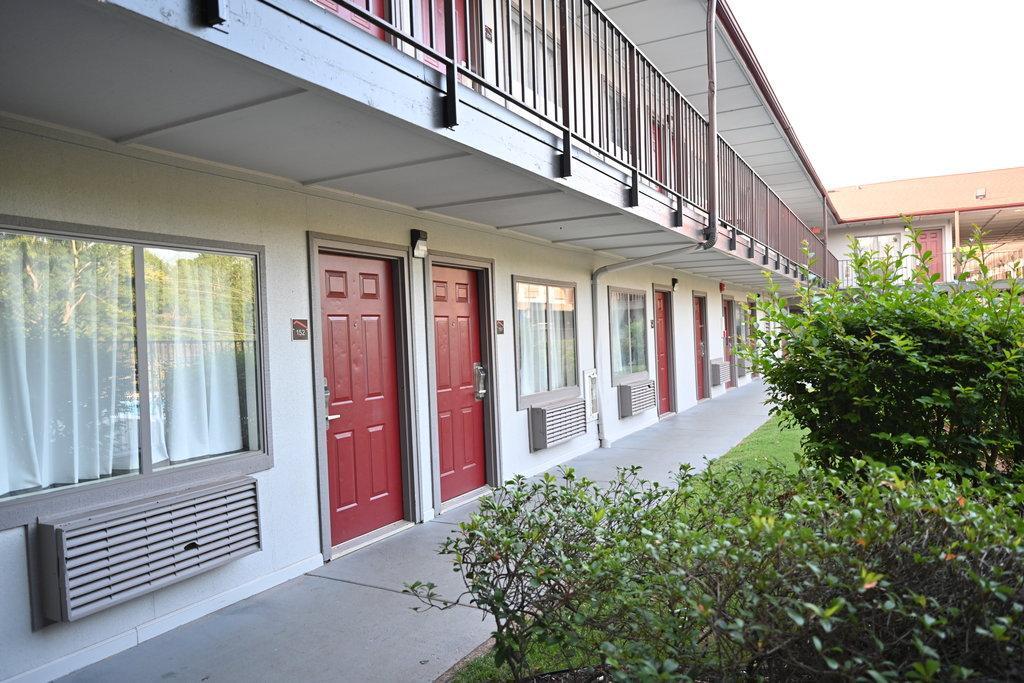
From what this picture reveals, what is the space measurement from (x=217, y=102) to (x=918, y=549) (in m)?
3.14

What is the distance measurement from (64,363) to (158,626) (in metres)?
1.50

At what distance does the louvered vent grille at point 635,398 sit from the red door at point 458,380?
140 inches

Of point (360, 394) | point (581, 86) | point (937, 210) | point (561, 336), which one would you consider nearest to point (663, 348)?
point (561, 336)

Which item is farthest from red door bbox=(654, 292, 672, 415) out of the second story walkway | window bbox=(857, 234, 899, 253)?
window bbox=(857, 234, 899, 253)

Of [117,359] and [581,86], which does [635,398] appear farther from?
[117,359]

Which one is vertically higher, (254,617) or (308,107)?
(308,107)

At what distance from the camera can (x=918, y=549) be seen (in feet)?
7.02

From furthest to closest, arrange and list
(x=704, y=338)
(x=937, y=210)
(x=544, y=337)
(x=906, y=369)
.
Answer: (x=937, y=210) < (x=704, y=338) < (x=544, y=337) < (x=906, y=369)

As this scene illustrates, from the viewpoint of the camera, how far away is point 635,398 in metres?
10.2

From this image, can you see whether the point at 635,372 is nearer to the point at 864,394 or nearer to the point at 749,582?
the point at 864,394

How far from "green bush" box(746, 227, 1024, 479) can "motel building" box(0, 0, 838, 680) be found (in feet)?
1.36

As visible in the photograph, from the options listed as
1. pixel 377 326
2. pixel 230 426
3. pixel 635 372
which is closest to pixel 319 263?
pixel 377 326

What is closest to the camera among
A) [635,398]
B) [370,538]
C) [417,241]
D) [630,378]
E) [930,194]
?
[370,538]

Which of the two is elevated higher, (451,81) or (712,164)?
(712,164)
